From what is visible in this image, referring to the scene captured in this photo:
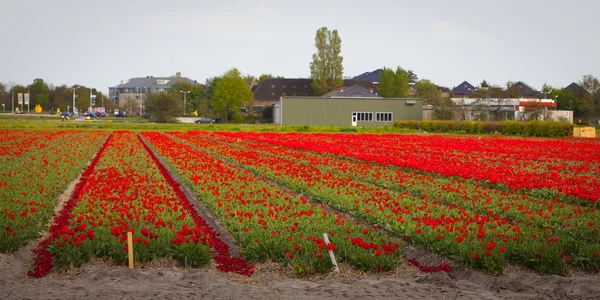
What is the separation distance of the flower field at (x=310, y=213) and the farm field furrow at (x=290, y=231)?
28 mm

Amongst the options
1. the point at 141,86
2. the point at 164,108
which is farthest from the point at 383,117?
the point at 141,86

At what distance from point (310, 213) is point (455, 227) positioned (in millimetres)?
2857

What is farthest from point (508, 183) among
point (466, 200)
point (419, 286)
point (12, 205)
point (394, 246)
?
point (12, 205)

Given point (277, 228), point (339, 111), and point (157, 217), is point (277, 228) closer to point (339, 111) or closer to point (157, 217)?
point (157, 217)

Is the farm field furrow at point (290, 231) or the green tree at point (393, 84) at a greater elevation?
the green tree at point (393, 84)

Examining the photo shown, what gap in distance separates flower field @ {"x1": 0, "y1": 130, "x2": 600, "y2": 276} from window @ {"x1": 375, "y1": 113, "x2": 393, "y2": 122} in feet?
199

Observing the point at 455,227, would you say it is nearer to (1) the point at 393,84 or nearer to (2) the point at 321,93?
(2) the point at 321,93

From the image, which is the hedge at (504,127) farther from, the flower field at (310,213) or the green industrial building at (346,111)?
the flower field at (310,213)

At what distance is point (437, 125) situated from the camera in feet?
225

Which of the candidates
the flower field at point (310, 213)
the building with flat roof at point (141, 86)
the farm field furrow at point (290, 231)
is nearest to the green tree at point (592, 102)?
the flower field at point (310, 213)

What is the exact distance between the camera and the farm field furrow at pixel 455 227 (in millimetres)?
8961

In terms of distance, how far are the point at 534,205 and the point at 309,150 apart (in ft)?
60.3

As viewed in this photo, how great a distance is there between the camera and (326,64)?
115438 millimetres

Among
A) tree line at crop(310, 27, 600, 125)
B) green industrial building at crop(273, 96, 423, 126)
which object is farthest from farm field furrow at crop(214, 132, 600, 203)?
tree line at crop(310, 27, 600, 125)
